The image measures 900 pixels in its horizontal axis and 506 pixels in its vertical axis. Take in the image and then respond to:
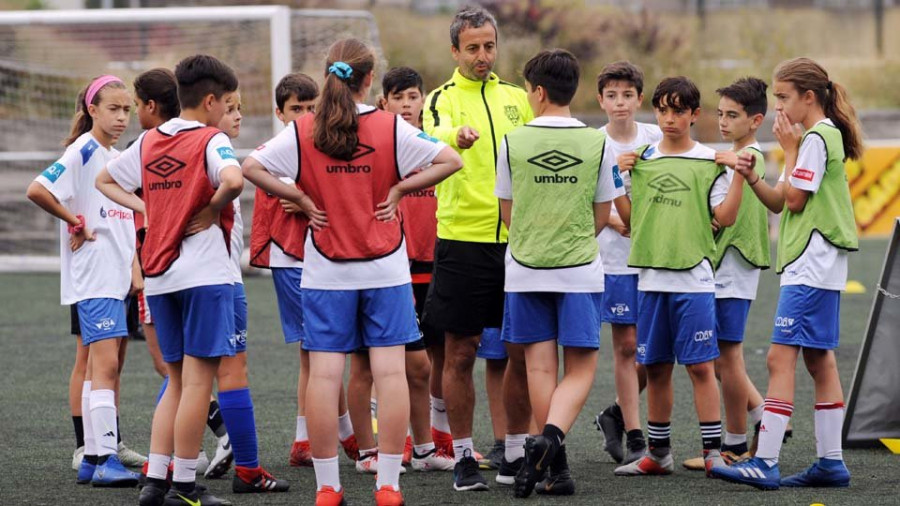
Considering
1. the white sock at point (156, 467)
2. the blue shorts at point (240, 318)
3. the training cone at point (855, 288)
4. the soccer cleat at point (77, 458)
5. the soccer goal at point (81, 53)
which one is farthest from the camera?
the soccer goal at point (81, 53)

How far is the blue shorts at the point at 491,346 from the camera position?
6.29 m

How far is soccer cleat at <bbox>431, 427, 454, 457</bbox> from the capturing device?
653cm

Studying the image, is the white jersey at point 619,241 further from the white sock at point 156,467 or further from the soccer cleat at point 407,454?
the white sock at point 156,467

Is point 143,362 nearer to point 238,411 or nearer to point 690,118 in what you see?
point 238,411

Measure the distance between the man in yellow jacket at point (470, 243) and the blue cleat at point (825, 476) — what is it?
47.4 inches

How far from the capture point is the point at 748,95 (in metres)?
6.19

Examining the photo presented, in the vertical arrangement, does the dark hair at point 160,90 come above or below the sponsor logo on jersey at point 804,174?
above

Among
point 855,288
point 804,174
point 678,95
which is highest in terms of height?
point 678,95

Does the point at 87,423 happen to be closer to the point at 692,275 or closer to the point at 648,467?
the point at 648,467

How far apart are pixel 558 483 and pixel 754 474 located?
83 centimetres

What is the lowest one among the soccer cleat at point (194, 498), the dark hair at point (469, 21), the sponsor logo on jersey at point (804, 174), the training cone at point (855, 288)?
the soccer cleat at point (194, 498)

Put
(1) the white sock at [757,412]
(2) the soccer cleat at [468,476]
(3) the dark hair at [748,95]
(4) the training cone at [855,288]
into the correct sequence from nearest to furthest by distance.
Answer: (2) the soccer cleat at [468,476]
(3) the dark hair at [748,95]
(1) the white sock at [757,412]
(4) the training cone at [855,288]

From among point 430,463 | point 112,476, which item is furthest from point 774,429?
point 112,476

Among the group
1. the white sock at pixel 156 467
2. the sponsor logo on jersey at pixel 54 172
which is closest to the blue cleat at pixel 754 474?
the white sock at pixel 156 467
